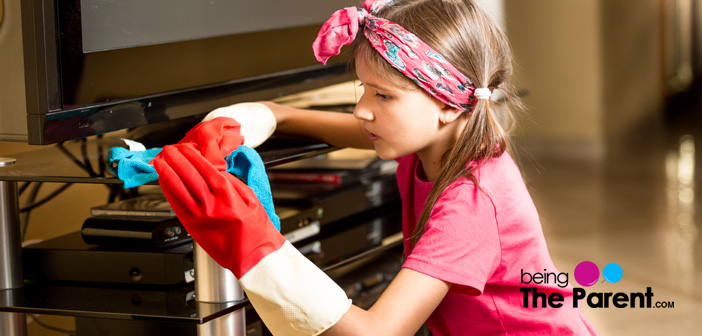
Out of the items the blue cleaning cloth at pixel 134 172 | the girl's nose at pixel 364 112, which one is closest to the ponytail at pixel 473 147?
the girl's nose at pixel 364 112

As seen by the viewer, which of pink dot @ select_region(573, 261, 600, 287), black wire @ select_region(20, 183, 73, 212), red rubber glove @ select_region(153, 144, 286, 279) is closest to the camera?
red rubber glove @ select_region(153, 144, 286, 279)

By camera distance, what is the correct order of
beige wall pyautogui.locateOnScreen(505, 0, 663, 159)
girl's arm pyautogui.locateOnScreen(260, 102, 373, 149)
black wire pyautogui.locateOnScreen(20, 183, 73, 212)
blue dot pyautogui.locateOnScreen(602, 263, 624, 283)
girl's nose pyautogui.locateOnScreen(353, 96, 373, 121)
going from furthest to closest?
beige wall pyautogui.locateOnScreen(505, 0, 663, 159), blue dot pyautogui.locateOnScreen(602, 263, 624, 283), black wire pyautogui.locateOnScreen(20, 183, 73, 212), girl's arm pyautogui.locateOnScreen(260, 102, 373, 149), girl's nose pyautogui.locateOnScreen(353, 96, 373, 121)

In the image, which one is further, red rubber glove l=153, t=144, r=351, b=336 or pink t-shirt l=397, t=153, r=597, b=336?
pink t-shirt l=397, t=153, r=597, b=336

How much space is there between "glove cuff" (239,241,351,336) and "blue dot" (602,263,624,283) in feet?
4.86

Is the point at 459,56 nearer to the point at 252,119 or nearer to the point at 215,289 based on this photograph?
the point at 252,119

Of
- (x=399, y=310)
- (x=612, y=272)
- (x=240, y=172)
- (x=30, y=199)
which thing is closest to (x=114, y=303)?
(x=240, y=172)

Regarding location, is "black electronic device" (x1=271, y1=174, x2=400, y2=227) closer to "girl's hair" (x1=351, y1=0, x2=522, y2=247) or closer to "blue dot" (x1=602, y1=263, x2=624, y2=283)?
"girl's hair" (x1=351, y1=0, x2=522, y2=247)

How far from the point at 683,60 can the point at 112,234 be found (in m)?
3.85

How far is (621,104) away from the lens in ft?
13.5

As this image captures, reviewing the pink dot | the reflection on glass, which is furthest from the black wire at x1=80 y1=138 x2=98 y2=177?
the reflection on glass

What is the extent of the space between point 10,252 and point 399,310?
545 millimetres

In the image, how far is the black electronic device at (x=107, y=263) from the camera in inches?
40.7

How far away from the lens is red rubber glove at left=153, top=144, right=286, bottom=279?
0.77m

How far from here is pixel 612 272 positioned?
2.20 metres
